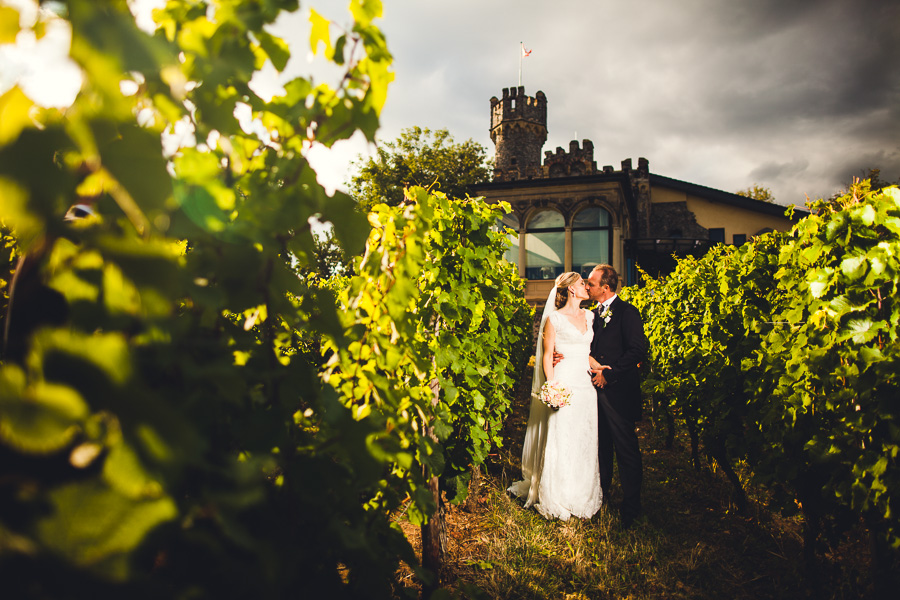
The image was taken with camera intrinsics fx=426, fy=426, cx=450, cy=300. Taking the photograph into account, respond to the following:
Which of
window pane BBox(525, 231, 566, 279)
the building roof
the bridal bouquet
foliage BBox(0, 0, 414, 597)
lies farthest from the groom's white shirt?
the building roof

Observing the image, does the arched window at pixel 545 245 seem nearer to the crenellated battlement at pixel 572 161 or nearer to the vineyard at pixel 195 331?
the crenellated battlement at pixel 572 161

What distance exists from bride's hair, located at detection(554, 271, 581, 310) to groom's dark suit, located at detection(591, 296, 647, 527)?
0.46m

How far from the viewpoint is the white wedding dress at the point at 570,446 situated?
3764 millimetres

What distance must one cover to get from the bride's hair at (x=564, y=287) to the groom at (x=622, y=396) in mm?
440

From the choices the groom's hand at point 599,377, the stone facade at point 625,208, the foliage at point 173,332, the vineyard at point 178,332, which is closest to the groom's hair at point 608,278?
the groom's hand at point 599,377

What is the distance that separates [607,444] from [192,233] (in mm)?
4036

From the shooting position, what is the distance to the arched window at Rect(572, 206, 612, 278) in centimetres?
1925

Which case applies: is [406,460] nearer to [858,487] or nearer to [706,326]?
[858,487]

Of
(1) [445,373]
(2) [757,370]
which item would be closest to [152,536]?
(1) [445,373]

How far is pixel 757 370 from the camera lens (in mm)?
3578

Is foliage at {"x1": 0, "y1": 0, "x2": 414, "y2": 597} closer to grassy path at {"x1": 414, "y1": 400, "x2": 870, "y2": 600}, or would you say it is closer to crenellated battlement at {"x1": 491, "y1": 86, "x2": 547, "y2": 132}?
grassy path at {"x1": 414, "y1": 400, "x2": 870, "y2": 600}

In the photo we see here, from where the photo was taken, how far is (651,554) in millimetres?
3178

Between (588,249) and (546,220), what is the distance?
2.42m

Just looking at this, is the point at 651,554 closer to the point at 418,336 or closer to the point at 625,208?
the point at 418,336
